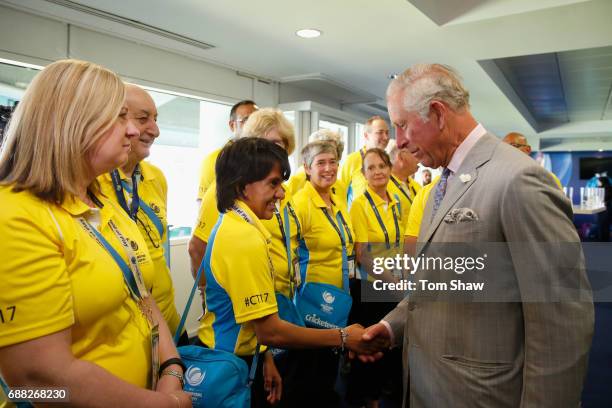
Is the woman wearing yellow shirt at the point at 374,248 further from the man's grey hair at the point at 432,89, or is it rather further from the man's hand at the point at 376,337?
the man's grey hair at the point at 432,89

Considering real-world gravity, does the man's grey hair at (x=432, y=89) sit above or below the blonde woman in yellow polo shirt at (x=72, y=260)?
above

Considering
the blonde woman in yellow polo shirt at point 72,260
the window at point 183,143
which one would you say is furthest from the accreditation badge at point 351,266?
the window at point 183,143

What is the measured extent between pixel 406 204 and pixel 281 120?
1.60 m

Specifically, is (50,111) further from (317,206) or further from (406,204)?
(406,204)

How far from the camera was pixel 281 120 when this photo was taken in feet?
8.48

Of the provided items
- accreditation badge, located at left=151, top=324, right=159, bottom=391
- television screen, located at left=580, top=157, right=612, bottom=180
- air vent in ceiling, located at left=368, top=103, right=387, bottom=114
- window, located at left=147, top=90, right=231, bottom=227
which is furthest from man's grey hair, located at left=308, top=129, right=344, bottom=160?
television screen, located at left=580, top=157, right=612, bottom=180

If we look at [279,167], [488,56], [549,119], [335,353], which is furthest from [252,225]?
[549,119]

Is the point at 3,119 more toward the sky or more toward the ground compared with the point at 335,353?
more toward the sky

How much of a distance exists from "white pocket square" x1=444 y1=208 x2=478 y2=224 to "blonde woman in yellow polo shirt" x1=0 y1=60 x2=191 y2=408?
890 mm

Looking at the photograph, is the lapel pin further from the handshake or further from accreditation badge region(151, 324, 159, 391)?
accreditation badge region(151, 324, 159, 391)

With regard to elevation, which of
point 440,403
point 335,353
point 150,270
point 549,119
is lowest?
point 335,353

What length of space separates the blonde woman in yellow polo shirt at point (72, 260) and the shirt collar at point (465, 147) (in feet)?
3.23

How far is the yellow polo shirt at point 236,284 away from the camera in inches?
56.5

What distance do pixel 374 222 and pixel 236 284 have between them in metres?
1.96
